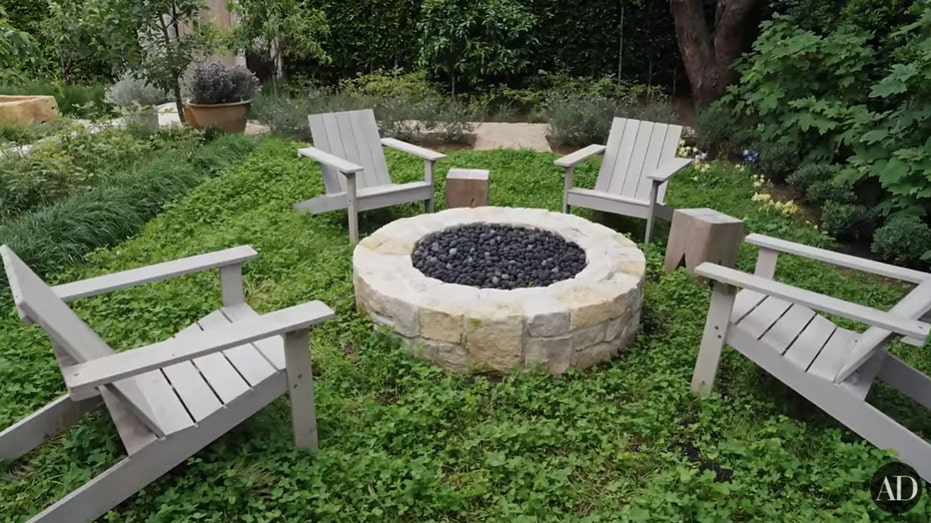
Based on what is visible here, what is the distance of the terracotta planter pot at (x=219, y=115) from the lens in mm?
6285

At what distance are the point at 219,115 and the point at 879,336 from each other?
607 centimetres

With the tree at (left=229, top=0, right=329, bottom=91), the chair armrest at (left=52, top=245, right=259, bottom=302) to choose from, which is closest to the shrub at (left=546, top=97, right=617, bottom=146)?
the tree at (left=229, top=0, right=329, bottom=91)

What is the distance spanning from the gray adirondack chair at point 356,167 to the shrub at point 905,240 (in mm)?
2843

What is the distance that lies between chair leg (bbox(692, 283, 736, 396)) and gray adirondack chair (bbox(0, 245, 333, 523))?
1.43 meters

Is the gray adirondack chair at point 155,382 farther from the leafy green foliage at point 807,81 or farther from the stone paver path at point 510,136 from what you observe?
the stone paver path at point 510,136

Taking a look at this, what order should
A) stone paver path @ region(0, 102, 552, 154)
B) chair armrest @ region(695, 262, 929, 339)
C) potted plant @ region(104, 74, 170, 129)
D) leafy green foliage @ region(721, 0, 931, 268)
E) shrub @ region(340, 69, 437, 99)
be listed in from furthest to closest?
shrub @ region(340, 69, 437, 99)
potted plant @ region(104, 74, 170, 129)
stone paver path @ region(0, 102, 552, 154)
leafy green foliage @ region(721, 0, 931, 268)
chair armrest @ region(695, 262, 929, 339)

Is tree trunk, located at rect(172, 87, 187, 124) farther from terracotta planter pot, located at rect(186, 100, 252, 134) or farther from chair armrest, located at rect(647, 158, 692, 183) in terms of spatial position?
chair armrest, located at rect(647, 158, 692, 183)

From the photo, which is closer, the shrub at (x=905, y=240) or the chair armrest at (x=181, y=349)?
the chair armrest at (x=181, y=349)

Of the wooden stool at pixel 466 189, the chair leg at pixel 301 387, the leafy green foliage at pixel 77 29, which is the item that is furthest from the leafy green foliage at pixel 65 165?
the chair leg at pixel 301 387

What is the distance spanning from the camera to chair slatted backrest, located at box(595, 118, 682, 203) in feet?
13.8

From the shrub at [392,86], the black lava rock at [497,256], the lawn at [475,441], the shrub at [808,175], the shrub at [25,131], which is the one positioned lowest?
the lawn at [475,441]

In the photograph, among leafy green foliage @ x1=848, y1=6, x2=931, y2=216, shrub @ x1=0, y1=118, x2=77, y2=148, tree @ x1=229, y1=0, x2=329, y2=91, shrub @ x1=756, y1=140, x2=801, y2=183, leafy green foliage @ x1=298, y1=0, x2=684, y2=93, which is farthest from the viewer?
leafy green foliage @ x1=298, y1=0, x2=684, y2=93

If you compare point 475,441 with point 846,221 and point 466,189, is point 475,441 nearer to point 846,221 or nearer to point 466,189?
point 466,189

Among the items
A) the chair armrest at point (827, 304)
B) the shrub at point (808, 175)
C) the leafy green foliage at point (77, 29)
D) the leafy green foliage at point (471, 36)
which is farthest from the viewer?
the leafy green foliage at point (471, 36)
